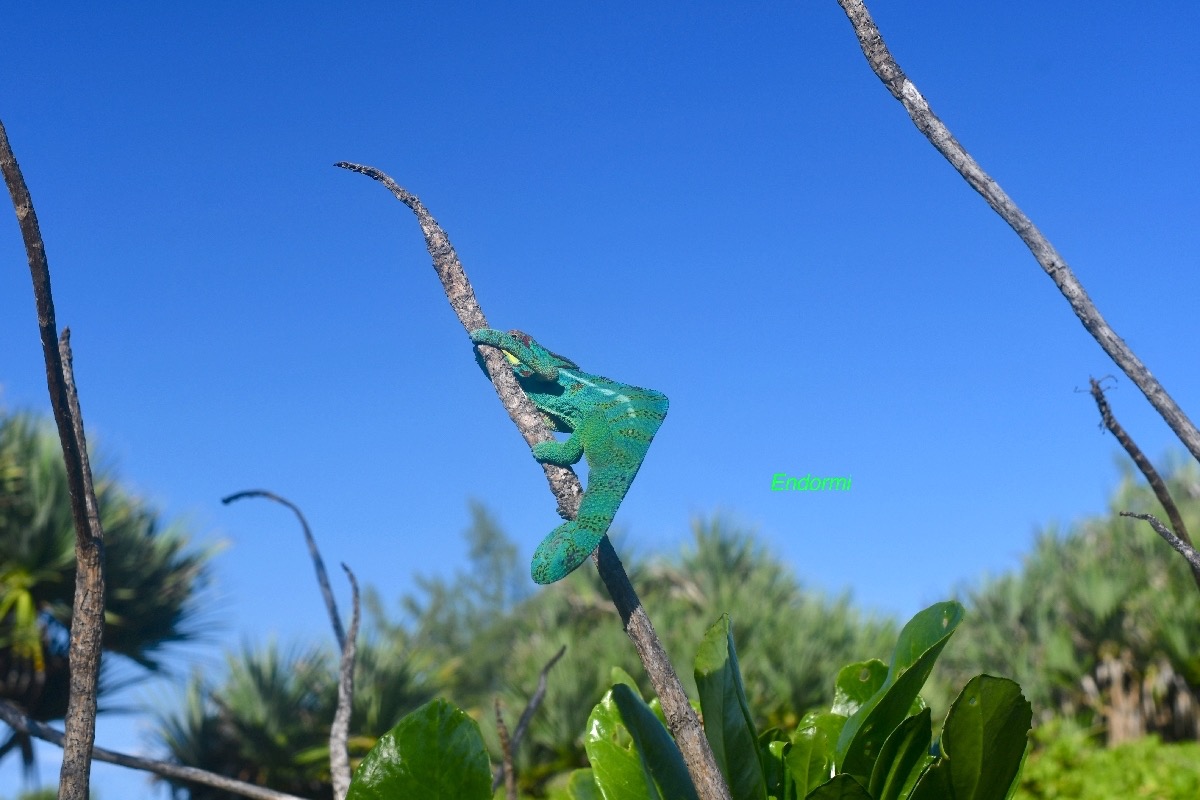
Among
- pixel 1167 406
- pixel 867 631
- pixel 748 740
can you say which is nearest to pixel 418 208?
pixel 748 740

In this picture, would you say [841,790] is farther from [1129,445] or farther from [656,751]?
[1129,445]

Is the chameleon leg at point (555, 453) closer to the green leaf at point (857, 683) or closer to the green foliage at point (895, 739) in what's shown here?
the green foliage at point (895, 739)

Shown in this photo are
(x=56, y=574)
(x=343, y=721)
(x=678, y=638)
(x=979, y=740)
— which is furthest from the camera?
(x=678, y=638)

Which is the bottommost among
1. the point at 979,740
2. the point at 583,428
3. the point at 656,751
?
the point at 979,740

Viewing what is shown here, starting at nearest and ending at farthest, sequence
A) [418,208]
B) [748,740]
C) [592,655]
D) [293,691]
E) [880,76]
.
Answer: [748,740]
[880,76]
[418,208]
[293,691]
[592,655]

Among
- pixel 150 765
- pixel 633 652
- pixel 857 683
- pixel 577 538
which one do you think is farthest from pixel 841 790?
pixel 633 652

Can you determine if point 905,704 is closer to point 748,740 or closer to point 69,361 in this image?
point 748,740
